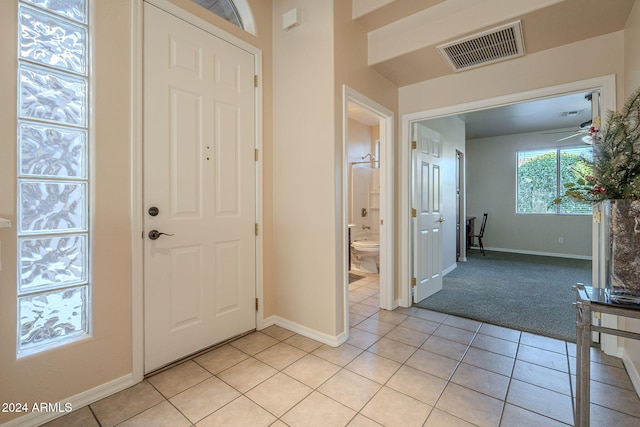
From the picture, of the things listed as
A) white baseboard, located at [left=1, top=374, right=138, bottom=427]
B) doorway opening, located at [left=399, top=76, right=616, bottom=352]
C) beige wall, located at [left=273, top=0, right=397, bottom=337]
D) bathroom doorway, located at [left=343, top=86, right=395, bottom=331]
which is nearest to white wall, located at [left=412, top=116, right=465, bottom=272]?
bathroom doorway, located at [left=343, top=86, right=395, bottom=331]

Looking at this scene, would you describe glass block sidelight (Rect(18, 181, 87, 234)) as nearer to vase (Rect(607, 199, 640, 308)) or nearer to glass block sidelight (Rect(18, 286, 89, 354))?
glass block sidelight (Rect(18, 286, 89, 354))

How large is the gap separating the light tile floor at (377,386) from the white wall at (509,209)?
15.4 ft

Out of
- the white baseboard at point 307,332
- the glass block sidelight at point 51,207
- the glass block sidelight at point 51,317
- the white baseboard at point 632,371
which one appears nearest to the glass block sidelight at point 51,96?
the glass block sidelight at point 51,207

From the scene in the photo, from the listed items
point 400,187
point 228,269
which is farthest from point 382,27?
point 228,269

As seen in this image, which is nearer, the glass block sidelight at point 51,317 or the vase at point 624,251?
the vase at point 624,251

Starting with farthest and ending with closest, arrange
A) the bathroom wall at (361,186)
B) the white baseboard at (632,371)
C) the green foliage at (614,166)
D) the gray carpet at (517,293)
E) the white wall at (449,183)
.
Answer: the bathroom wall at (361,186) → the white wall at (449,183) → the gray carpet at (517,293) → the white baseboard at (632,371) → the green foliage at (614,166)

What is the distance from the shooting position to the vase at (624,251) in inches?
47.3

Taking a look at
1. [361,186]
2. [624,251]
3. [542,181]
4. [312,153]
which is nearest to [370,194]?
[361,186]

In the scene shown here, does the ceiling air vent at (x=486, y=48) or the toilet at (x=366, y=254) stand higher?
the ceiling air vent at (x=486, y=48)

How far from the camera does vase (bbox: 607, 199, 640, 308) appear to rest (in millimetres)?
1200

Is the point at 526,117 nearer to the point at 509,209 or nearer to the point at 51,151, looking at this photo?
the point at 509,209

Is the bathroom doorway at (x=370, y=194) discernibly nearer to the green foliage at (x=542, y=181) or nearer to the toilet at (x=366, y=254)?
the toilet at (x=366, y=254)

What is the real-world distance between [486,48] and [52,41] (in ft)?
9.57

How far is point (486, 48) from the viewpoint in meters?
2.36
